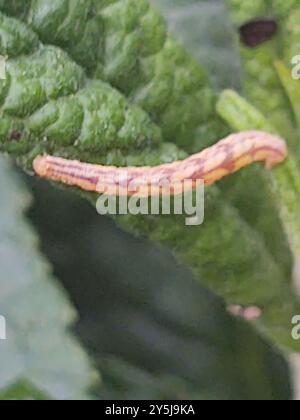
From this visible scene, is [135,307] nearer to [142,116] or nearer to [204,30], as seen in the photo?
[204,30]

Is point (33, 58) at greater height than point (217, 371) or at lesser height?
greater

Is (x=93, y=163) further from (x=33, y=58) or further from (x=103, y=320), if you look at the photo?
(x=103, y=320)

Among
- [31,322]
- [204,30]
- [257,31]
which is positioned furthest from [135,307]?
[257,31]

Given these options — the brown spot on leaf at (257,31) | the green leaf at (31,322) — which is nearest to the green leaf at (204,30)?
the brown spot on leaf at (257,31)

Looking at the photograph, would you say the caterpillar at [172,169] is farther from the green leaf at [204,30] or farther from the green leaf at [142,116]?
the green leaf at [204,30]

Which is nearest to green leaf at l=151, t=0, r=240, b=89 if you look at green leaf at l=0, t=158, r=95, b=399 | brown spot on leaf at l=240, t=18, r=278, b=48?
brown spot on leaf at l=240, t=18, r=278, b=48

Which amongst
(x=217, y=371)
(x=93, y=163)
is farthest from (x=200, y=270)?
(x=217, y=371)
